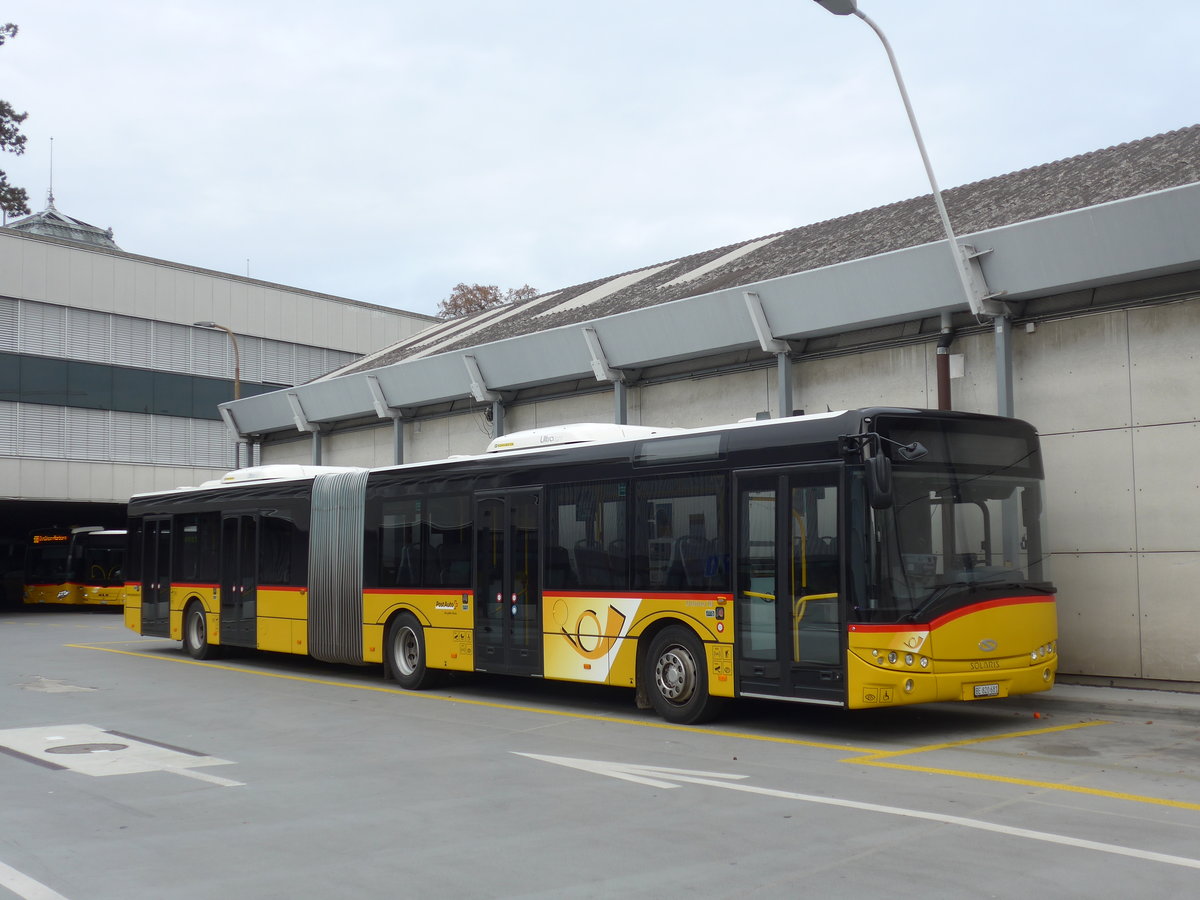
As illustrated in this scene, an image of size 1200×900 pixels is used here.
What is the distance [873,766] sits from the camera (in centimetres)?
1011

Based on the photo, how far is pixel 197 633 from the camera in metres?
22.3

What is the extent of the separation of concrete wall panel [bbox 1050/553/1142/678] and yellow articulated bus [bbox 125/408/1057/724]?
10.0 ft

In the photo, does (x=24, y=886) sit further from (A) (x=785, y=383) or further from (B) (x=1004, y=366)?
(A) (x=785, y=383)

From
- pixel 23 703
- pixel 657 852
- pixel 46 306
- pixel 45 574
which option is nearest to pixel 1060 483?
pixel 657 852

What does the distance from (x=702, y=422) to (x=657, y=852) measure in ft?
46.7

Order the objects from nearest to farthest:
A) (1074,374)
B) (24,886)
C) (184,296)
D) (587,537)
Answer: (24,886)
(587,537)
(1074,374)
(184,296)

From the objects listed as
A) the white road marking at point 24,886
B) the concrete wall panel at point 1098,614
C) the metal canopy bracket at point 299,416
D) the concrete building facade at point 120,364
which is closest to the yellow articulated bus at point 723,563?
the concrete wall panel at point 1098,614

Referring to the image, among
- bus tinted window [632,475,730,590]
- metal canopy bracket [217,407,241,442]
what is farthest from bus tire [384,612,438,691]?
metal canopy bracket [217,407,241,442]

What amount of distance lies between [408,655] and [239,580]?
5.25 metres

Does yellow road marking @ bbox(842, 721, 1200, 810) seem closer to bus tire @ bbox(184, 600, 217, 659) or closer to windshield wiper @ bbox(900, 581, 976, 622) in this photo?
windshield wiper @ bbox(900, 581, 976, 622)

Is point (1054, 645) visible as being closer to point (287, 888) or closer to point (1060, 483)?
point (1060, 483)

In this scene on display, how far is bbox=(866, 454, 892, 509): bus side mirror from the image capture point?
1093 cm

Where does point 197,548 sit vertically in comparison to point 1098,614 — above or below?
above

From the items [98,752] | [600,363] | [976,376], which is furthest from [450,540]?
[976,376]
